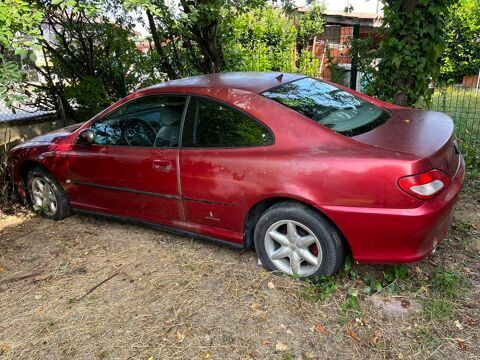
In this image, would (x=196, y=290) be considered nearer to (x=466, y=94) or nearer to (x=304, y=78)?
(x=304, y=78)

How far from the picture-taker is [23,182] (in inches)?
187

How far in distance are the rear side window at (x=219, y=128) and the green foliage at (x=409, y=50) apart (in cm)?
291

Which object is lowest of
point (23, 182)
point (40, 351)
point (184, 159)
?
point (40, 351)

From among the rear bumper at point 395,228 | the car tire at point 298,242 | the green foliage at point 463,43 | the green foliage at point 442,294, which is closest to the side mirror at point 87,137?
the car tire at point 298,242

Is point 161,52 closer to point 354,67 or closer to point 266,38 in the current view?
point 354,67

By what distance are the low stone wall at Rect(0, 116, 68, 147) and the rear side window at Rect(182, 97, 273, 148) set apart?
3.93 metres

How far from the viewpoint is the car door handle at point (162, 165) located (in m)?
3.36

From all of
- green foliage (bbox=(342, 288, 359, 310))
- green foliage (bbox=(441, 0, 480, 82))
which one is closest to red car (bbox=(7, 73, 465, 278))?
green foliage (bbox=(342, 288, 359, 310))

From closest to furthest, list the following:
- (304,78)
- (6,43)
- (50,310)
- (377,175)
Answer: (377,175), (50,310), (6,43), (304,78)

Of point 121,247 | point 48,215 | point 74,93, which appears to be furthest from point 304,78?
point 74,93

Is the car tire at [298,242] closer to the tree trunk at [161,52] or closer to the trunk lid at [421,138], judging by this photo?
the trunk lid at [421,138]

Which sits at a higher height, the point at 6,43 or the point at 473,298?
the point at 6,43

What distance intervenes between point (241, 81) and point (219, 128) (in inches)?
19.9

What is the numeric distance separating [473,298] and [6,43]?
12.8 feet
